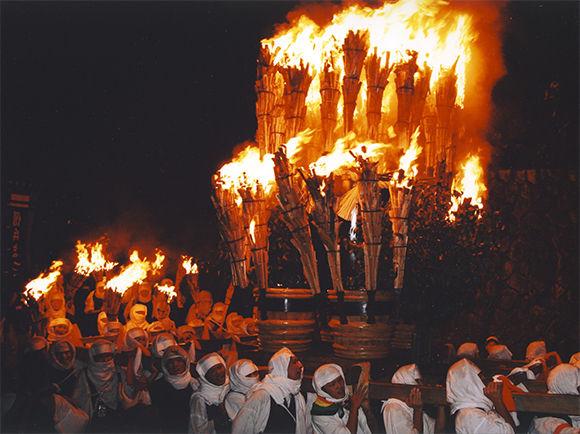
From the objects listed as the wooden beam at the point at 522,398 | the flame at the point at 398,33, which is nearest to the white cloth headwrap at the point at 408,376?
the wooden beam at the point at 522,398

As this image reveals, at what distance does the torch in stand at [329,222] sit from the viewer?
4828 millimetres

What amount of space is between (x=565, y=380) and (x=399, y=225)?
1758mm

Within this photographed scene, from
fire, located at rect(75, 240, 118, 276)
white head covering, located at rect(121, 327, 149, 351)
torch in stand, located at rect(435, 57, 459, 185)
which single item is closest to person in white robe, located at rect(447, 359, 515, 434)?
torch in stand, located at rect(435, 57, 459, 185)

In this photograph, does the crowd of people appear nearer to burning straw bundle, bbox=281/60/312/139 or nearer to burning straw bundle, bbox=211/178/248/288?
burning straw bundle, bbox=211/178/248/288

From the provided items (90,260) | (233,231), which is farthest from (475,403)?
(90,260)

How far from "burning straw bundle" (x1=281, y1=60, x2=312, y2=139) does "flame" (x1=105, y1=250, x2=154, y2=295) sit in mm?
5516

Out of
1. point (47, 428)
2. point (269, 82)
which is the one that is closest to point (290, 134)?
point (269, 82)

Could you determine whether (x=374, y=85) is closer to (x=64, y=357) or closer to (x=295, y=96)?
(x=295, y=96)

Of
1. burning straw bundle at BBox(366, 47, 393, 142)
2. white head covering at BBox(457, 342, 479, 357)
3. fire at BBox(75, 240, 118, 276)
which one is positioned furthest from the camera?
fire at BBox(75, 240, 118, 276)

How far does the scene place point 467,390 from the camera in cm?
393

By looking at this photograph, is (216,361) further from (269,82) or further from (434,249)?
(269,82)

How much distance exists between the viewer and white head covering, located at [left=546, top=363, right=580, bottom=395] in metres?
4.19

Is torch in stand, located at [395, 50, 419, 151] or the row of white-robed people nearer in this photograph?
the row of white-robed people

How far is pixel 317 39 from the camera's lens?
6.41m
